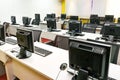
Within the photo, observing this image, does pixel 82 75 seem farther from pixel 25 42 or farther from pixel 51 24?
pixel 51 24

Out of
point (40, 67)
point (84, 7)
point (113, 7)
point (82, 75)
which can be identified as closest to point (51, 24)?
point (40, 67)

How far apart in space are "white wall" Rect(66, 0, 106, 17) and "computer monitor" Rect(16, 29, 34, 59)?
6.38m

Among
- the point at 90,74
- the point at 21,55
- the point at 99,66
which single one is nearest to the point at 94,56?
the point at 99,66

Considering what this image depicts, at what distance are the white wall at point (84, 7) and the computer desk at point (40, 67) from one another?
604 centimetres

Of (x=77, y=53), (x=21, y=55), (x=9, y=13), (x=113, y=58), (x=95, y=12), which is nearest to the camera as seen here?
(x=77, y=53)

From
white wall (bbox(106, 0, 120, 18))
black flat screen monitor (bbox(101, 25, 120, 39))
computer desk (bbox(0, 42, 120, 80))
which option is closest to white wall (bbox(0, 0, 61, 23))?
white wall (bbox(106, 0, 120, 18))

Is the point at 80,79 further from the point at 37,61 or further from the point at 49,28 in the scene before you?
the point at 49,28

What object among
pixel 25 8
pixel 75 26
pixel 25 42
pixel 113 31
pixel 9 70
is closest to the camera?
pixel 25 42

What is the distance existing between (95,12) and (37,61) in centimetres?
671

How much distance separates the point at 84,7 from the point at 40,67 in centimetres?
721

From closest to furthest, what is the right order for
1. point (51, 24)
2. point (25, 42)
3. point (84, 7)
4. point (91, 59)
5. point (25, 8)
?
point (91, 59)
point (25, 42)
point (51, 24)
point (25, 8)
point (84, 7)

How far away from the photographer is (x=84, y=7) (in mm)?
8289

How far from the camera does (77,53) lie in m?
1.35

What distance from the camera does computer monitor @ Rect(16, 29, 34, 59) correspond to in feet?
6.31
